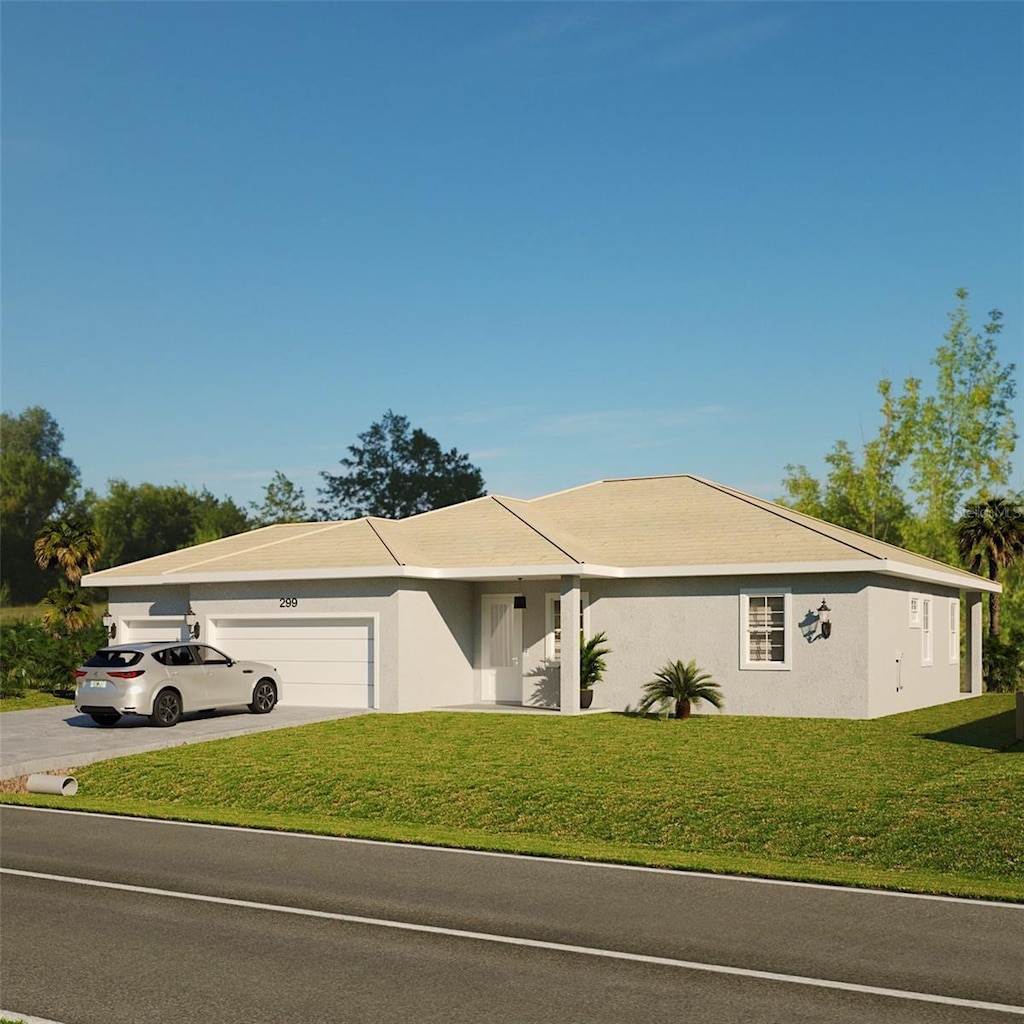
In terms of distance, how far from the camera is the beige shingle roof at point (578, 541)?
26.5 m

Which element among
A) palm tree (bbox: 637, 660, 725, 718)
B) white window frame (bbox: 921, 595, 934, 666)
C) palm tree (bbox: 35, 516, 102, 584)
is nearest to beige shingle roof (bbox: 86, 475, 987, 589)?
white window frame (bbox: 921, 595, 934, 666)

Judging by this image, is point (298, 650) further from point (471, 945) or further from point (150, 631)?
point (471, 945)

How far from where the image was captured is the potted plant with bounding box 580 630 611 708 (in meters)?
27.5

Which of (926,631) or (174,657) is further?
(926,631)

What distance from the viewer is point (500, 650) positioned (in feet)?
95.8

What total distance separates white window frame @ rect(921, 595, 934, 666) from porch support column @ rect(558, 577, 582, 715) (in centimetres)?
964

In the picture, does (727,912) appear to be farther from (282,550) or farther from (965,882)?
(282,550)

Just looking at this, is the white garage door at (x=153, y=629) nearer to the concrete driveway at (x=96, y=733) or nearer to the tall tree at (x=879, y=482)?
the concrete driveway at (x=96, y=733)

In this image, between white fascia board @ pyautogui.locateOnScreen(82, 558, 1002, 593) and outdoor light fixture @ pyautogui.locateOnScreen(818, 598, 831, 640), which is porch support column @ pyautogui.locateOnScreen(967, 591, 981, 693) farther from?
outdoor light fixture @ pyautogui.locateOnScreen(818, 598, 831, 640)

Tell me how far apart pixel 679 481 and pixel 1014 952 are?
24.3 m

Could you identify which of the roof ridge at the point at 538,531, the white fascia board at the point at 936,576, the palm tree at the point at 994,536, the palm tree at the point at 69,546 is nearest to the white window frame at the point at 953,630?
the white fascia board at the point at 936,576

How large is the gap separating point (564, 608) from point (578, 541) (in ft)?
11.0

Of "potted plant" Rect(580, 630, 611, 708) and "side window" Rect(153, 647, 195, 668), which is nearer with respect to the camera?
"side window" Rect(153, 647, 195, 668)

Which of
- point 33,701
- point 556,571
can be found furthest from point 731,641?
point 33,701
